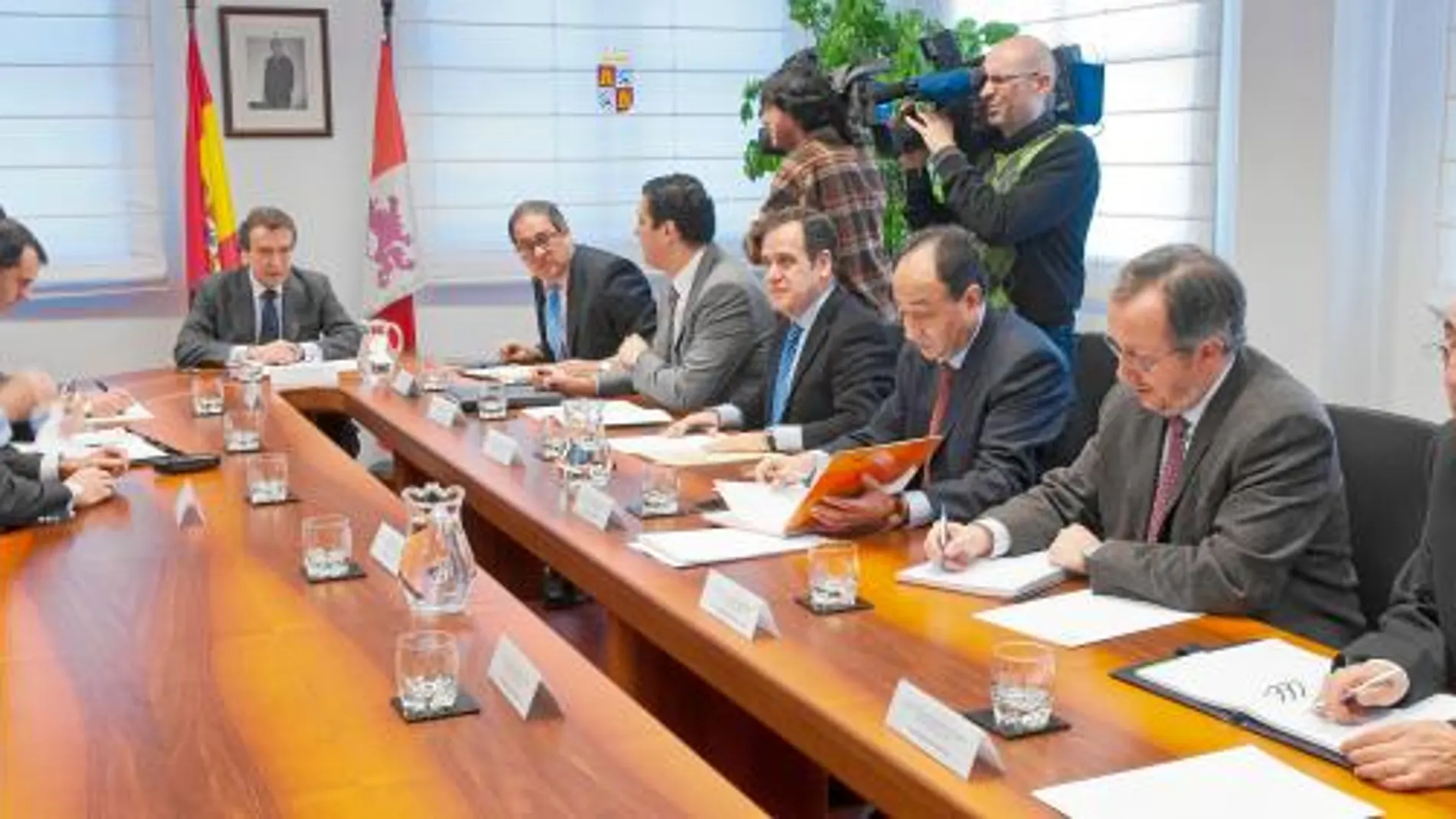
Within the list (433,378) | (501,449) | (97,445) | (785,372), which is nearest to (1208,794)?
(501,449)

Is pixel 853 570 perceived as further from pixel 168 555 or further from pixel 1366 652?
pixel 168 555

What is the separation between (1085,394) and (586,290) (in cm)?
209

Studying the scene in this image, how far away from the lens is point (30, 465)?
2977 mm

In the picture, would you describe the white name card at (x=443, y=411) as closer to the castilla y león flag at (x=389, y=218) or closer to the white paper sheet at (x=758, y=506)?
the white paper sheet at (x=758, y=506)

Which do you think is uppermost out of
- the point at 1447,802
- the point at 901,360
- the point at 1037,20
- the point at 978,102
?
the point at 1037,20

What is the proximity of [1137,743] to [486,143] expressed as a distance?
16.8 ft

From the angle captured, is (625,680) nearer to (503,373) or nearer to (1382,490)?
A: (1382,490)

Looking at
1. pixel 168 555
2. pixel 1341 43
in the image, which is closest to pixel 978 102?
pixel 1341 43

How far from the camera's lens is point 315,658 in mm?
1979

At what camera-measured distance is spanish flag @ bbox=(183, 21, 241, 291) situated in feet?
19.2

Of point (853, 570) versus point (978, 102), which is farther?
point (978, 102)

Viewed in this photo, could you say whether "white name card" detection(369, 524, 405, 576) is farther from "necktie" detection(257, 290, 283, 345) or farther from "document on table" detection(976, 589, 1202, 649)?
"necktie" detection(257, 290, 283, 345)

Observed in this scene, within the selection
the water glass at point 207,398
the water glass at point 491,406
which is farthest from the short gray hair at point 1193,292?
the water glass at point 207,398

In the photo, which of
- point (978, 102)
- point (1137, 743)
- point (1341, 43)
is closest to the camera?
point (1137, 743)
